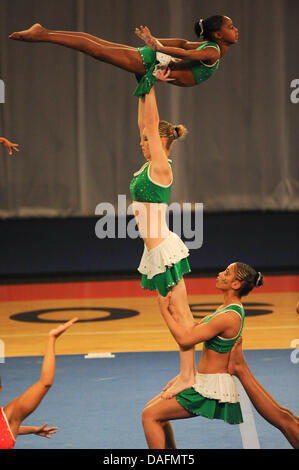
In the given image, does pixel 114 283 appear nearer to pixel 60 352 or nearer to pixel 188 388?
pixel 60 352

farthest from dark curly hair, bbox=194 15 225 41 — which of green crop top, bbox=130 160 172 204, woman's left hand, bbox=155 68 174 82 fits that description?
green crop top, bbox=130 160 172 204

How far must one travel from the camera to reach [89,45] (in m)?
3.66

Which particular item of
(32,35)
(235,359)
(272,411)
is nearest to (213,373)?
(235,359)

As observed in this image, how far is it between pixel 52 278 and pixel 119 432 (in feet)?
16.7

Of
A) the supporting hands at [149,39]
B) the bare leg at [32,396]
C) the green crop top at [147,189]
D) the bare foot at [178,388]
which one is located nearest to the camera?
the bare leg at [32,396]

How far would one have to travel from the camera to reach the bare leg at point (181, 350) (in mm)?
3930

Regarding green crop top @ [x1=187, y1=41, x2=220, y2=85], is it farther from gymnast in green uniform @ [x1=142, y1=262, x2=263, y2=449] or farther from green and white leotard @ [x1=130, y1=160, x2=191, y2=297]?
gymnast in green uniform @ [x1=142, y1=262, x2=263, y2=449]

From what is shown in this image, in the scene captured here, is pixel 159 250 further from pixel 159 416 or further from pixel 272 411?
pixel 272 411

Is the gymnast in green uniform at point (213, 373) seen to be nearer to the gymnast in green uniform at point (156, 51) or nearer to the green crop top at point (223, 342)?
the green crop top at point (223, 342)

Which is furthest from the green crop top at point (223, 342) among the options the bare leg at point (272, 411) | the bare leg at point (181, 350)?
the bare leg at point (272, 411)

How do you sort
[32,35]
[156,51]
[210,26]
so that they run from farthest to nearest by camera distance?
1. [210,26]
2. [156,51]
3. [32,35]

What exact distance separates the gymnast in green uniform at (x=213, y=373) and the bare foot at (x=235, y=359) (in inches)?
0.9

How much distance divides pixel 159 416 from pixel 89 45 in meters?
1.63

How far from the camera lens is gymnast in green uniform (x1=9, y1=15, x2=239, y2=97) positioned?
143 inches
